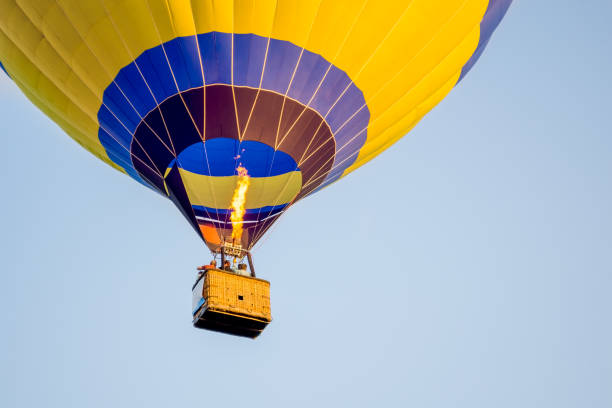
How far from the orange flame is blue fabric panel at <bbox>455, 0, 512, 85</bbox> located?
308 cm

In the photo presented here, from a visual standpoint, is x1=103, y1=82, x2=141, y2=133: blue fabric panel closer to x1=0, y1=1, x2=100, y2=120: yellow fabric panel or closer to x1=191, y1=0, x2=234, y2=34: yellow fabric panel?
x1=0, y1=1, x2=100, y2=120: yellow fabric panel

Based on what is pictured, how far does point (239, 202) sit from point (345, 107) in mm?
1457

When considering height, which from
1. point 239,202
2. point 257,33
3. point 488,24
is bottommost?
point 239,202

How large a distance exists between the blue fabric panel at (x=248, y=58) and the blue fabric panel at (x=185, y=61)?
36 cm

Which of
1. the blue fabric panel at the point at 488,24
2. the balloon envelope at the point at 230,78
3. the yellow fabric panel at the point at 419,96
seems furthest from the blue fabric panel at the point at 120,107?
the blue fabric panel at the point at 488,24

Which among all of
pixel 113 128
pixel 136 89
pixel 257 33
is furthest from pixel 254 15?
pixel 113 128

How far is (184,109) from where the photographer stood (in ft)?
27.3

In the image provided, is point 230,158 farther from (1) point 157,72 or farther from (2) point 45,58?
(2) point 45,58

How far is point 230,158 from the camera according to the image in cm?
855

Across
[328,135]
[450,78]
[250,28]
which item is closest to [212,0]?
[250,28]

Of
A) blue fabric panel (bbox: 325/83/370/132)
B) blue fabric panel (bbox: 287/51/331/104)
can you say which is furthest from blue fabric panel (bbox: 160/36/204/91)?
blue fabric panel (bbox: 325/83/370/132)

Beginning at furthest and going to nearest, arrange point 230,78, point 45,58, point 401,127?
point 401,127, point 45,58, point 230,78

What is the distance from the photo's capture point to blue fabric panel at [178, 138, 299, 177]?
27.8ft

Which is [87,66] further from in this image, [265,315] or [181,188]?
[265,315]
